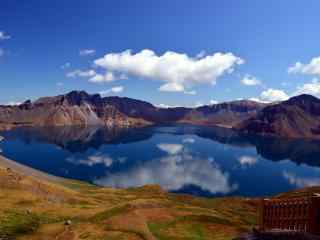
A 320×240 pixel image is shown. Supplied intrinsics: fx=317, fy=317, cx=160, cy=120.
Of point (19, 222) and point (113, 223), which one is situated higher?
point (113, 223)

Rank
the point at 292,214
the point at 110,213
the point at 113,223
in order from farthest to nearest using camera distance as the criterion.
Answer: the point at 110,213
the point at 113,223
the point at 292,214

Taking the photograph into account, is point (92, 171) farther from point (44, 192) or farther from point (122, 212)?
point (122, 212)

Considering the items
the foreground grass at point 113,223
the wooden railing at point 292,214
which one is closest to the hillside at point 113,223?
the foreground grass at point 113,223

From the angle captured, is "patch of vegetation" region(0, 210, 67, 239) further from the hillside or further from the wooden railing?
the wooden railing

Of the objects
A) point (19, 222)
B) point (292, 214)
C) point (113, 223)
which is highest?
point (292, 214)

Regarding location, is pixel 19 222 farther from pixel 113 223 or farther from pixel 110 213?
pixel 113 223

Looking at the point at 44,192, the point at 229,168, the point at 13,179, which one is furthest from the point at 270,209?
the point at 229,168

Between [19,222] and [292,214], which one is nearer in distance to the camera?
[292,214]

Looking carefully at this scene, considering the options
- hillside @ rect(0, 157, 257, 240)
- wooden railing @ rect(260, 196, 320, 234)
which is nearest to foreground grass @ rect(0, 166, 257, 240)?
hillside @ rect(0, 157, 257, 240)

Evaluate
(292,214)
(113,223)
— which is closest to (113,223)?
(113,223)
